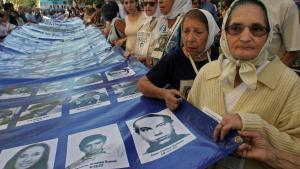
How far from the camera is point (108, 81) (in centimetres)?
417

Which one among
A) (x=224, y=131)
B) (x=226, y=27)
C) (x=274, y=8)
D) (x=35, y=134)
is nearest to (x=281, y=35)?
(x=274, y=8)

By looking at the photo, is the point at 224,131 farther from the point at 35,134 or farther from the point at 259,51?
the point at 35,134

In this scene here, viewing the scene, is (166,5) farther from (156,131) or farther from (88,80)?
(156,131)

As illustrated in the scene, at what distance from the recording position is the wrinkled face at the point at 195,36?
279cm

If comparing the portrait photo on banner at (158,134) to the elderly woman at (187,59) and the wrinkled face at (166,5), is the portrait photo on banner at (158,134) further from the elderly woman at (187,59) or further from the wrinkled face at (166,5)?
the wrinkled face at (166,5)

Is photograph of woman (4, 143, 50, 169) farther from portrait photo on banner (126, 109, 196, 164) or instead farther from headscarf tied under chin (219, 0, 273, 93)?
headscarf tied under chin (219, 0, 273, 93)

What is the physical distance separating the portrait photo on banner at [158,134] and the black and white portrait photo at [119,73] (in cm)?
157

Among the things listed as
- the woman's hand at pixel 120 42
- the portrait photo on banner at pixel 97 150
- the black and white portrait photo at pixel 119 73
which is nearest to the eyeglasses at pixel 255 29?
the portrait photo on banner at pixel 97 150

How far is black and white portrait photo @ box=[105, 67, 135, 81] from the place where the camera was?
4.25 metres

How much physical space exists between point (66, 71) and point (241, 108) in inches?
143

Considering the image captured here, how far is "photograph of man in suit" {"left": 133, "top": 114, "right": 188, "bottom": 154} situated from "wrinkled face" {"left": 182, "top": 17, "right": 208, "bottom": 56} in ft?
1.82

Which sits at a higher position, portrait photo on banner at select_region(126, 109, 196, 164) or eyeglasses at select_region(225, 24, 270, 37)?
eyeglasses at select_region(225, 24, 270, 37)

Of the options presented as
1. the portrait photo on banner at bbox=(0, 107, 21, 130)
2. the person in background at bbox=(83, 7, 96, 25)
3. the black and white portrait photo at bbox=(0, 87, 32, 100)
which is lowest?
the person in background at bbox=(83, 7, 96, 25)

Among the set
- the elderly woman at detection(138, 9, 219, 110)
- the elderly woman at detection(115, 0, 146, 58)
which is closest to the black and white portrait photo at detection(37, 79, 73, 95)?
the elderly woman at detection(115, 0, 146, 58)
